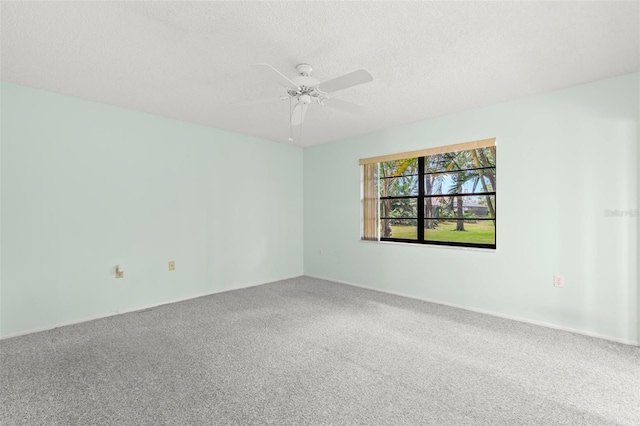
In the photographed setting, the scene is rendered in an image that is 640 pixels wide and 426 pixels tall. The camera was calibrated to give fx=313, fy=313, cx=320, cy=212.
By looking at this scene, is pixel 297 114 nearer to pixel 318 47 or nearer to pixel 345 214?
pixel 318 47

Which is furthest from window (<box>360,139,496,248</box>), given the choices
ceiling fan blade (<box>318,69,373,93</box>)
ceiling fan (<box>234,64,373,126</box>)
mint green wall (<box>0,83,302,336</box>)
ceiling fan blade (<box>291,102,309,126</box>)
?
ceiling fan blade (<box>318,69,373,93</box>)

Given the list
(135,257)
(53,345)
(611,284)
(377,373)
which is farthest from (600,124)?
(53,345)

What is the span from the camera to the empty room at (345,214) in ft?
6.28

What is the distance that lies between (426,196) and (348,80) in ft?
8.61

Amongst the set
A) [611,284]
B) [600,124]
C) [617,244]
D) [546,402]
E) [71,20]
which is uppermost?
[71,20]

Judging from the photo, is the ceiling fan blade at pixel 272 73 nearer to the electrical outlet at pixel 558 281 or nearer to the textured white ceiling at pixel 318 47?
the textured white ceiling at pixel 318 47

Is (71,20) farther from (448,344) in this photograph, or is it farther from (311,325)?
(448,344)

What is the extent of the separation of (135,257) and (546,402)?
4.02m

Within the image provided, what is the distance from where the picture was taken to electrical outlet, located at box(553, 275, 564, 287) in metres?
3.08

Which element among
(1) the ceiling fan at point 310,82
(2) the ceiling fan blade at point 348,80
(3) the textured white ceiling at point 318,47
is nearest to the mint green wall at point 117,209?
(3) the textured white ceiling at point 318,47

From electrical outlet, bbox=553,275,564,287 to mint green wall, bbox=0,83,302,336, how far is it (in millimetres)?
3768

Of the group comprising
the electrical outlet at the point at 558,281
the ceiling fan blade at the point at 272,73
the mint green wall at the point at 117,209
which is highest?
the ceiling fan blade at the point at 272,73

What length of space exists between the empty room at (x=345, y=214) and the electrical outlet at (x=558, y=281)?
3cm

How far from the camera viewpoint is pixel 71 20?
196 centimetres
